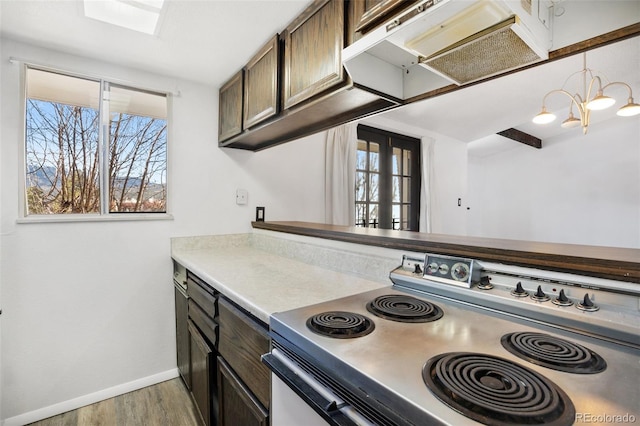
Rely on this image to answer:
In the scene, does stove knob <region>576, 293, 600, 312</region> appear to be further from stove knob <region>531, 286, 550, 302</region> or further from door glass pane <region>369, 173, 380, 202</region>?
A: door glass pane <region>369, 173, 380, 202</region>

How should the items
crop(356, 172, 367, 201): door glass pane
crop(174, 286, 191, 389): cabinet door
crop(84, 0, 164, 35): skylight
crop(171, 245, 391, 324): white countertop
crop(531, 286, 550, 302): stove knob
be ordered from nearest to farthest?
crop(531, 286, 550, 302): stove knob
crop(171, 245, 391, 324): white countertop
crop(84, 0, 164, 35): skylight
crop(174, 286, 191, 389): cabinet door
crop(356, 172, 367, 201): door glass pane

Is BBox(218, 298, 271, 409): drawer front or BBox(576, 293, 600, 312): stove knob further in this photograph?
BBox(218, 298, 271, 409): drawer front

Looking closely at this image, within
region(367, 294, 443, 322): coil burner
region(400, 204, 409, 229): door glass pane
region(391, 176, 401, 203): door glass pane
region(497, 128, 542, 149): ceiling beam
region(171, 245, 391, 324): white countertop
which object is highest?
region(497, 128, 542, 149): ceiling beam

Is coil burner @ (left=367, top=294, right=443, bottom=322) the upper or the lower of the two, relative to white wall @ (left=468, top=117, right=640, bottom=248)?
lower

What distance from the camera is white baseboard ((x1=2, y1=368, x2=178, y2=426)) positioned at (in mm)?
1756

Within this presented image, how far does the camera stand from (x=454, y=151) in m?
4.54

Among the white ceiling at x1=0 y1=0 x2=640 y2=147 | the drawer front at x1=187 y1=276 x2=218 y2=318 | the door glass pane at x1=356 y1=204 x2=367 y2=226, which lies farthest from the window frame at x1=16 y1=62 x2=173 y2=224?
the door glass pane at x1=356 y1=204 x2=367 y2=226

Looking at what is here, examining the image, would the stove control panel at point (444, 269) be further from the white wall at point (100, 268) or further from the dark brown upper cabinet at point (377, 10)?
the white wall at point (100, 268)

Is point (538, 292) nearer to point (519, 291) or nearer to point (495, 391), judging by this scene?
point (519, 291)

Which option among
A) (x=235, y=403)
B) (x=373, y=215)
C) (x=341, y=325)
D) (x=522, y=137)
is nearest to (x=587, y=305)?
(x=341, y=325)

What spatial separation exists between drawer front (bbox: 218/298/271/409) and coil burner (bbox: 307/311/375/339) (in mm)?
215

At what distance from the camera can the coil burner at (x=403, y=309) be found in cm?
91

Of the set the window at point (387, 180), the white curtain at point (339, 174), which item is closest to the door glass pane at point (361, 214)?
the window at point (387, 180)

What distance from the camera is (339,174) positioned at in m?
2.90
